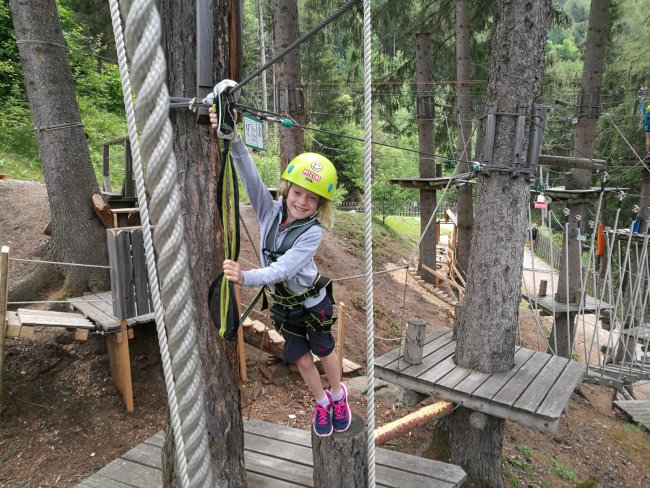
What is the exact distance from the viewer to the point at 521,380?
3424 millimetres

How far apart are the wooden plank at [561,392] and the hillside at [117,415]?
1.36 meters

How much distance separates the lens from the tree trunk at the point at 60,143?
4340 mm

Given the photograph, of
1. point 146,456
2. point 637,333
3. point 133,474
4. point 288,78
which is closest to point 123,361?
point 146,456

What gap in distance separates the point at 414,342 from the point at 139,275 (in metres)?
2.39

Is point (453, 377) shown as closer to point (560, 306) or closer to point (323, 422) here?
point (323, 422)

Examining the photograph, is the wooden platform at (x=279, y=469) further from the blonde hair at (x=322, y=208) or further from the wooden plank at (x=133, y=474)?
the blonde hair at (x=322, y=208)

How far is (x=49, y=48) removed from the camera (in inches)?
174

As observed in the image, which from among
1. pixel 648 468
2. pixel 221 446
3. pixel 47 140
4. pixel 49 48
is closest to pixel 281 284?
pixel 221 446

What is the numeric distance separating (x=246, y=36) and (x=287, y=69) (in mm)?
17011

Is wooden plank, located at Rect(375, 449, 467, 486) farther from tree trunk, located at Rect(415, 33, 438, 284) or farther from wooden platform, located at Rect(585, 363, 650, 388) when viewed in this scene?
tree trunk, located at Rect(415, 33, 438, 284)

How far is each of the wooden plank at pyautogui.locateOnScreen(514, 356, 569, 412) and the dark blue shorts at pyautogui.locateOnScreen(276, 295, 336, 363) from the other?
1.71 m

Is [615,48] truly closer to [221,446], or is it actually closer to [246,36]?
[221,446]

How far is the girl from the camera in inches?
73.9

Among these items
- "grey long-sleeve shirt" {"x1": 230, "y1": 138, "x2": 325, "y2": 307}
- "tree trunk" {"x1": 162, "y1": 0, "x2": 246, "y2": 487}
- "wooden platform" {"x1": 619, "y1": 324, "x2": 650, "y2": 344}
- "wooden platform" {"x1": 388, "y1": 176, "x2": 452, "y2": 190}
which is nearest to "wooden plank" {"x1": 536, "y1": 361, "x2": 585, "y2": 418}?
"grey long-sleeve shirt" {"x1": 230, "y1": 138, "x2": 325, "y2": 307}
